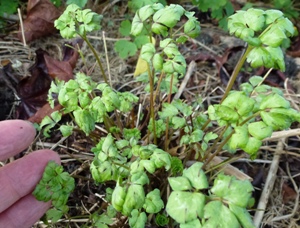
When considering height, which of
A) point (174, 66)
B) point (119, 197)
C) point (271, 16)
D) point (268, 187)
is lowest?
point (268, 187)

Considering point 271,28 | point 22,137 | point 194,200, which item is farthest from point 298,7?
point 194,200

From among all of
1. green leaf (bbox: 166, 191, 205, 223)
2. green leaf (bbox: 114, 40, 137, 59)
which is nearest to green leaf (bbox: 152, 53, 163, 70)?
green leaf (bbox: 166, 191, 205, 223)

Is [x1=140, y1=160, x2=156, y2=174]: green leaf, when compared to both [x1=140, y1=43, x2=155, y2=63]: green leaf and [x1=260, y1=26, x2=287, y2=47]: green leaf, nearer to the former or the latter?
[x1=140, y1=43, x2=155, y2=63]: green leaf

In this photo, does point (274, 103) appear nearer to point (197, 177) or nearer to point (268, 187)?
point (197, 177)

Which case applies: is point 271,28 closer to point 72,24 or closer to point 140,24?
point 140,24

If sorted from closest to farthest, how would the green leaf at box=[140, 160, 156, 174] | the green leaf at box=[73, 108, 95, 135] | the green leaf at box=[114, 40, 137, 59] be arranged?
the green leaf at box=[140, 160, 156, 174], the green leaf at box=[73, 108, 95, 135], the green leaf at box=[114, 40, 137, 59]

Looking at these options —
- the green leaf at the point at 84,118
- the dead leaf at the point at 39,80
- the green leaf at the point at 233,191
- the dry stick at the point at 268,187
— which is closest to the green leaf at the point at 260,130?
the green leaf at the point at 233,191

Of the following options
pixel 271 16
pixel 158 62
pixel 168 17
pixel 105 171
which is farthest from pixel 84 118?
pixel 271 16
